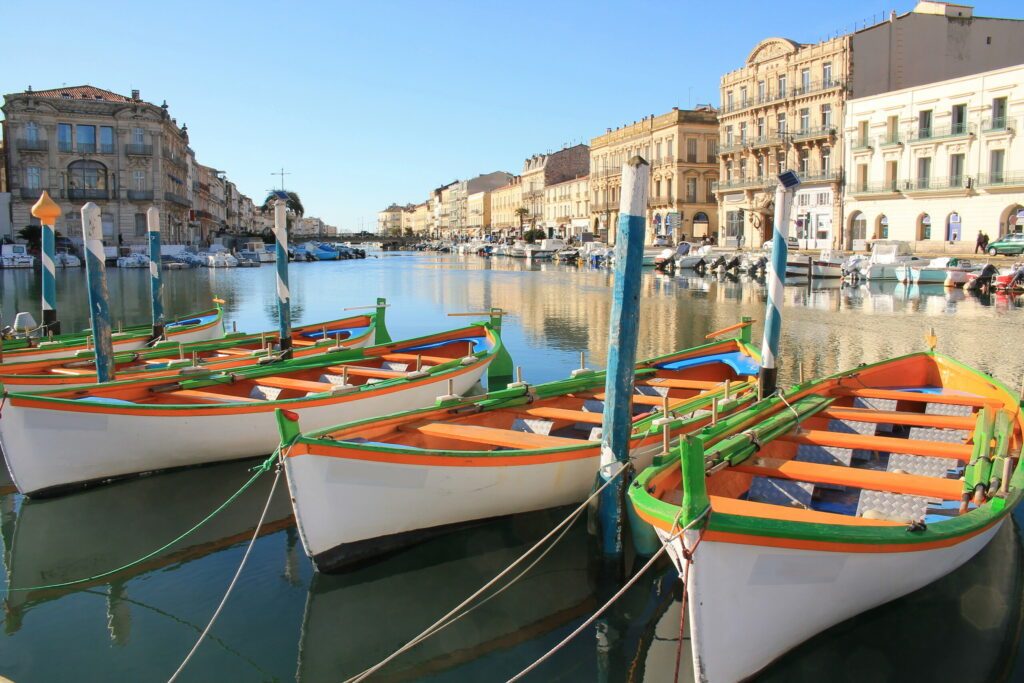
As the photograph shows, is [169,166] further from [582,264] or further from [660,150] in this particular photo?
[660,150]

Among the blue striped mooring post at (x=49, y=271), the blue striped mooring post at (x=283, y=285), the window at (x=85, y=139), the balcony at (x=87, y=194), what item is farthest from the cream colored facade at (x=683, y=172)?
the blue striped mooring post at (x=283, y=285)

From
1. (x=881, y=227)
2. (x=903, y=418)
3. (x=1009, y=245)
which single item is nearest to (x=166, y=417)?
(x=903, y=418)

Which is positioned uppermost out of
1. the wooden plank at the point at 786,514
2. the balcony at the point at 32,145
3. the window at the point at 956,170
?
the balcony at the point at 32,145

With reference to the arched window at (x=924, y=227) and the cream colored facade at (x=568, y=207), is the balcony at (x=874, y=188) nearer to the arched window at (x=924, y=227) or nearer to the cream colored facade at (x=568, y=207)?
the arched window at (x=924, y=227)

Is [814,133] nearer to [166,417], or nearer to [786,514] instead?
[166,417]

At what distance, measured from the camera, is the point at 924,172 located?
4594 cm

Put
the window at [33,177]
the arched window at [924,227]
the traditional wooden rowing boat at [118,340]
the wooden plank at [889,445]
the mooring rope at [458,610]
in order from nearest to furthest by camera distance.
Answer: the mooring rope at [458,610] → the wooden plank at [889,445] → the traditional wooden rowing boat at [118,340] → the arched window at [924,227] → the window at [33,177]

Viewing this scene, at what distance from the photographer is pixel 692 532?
4.43m

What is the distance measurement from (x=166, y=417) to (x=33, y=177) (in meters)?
65.9

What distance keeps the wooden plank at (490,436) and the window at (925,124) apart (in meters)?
45.9

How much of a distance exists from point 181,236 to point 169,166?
28.5 ft

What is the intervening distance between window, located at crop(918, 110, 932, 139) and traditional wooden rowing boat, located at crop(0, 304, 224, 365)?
42.0 meters

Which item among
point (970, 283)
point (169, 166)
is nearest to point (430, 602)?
point (970, 283)

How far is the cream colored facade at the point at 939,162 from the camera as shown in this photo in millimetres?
41312
